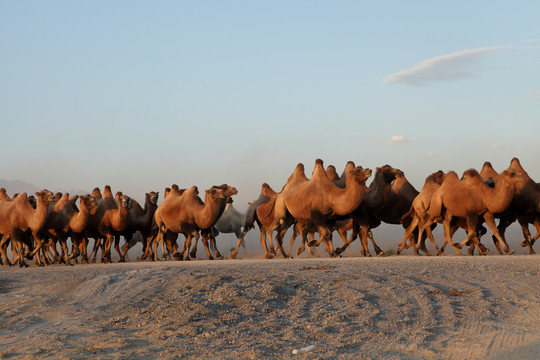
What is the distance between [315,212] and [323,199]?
0.44 m

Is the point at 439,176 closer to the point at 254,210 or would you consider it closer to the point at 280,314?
the point at 254,210

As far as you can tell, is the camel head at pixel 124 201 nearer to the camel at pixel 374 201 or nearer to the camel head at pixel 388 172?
the camel at pixel 374 201

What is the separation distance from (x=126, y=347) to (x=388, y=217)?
1572 centimetres

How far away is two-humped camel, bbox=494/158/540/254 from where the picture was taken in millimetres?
20391

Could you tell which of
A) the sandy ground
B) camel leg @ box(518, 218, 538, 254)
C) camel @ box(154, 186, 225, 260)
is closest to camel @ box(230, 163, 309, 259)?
camel @ box(154, 186, 225, 260)

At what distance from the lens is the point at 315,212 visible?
21125mm

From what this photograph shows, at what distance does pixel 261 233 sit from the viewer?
2541 centimetres

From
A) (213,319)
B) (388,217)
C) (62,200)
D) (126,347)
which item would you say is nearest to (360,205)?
(388,217)

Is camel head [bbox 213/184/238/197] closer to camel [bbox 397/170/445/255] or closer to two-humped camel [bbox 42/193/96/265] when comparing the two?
two-humped camel [bbox 42/193/96/265]

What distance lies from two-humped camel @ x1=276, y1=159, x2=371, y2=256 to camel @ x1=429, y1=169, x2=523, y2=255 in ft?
7.28

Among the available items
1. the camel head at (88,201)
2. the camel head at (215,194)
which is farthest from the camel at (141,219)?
the camel head at (215,194)

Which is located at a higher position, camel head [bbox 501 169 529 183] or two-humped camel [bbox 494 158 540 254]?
camel head [bbox 501 169 529 183]

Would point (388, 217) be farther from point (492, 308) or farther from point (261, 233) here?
point (492, 308)

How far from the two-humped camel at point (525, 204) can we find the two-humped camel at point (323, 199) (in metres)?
4.10
